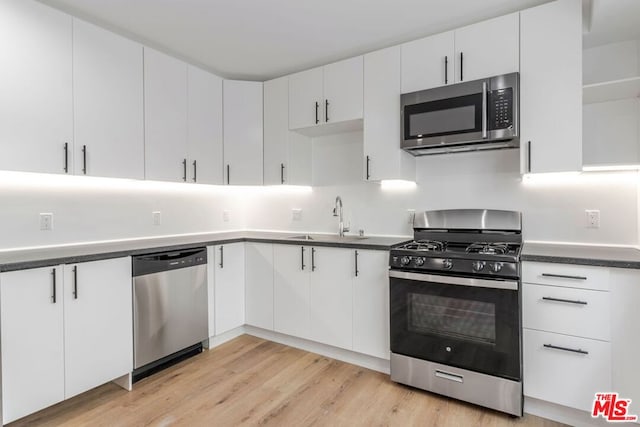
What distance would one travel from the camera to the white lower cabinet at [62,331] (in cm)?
182

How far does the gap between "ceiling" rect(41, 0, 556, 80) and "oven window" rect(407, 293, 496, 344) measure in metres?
1.89

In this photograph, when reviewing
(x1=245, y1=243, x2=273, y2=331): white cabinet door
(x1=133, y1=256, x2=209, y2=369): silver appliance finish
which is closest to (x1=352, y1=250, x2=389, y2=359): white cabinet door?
(x1=245, y1=243, x2=273, y2=331): white cabinet door

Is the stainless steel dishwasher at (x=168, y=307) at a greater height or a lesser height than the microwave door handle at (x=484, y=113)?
lesser

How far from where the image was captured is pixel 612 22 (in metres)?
2.05

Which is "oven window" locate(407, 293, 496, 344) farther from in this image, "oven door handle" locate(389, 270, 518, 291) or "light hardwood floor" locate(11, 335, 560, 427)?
"light hardwood floor" locate(11, 335, 560, 427)

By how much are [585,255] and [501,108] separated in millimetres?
1013

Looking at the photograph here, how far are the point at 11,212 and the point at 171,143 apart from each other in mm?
1166

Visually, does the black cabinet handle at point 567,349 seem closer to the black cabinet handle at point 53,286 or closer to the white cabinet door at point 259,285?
the white cabinet door at point 259,285

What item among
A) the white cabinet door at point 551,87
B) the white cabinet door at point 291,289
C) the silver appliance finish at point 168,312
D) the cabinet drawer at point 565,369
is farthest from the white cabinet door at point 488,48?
the silver appliance finish at point 168,312

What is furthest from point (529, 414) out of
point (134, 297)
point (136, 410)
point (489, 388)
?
point (134, 297)

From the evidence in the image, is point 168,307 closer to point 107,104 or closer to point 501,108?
point 107,104

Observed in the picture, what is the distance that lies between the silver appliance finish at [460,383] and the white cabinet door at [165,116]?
2299mm

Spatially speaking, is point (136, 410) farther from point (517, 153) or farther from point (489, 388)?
point (517, 153)

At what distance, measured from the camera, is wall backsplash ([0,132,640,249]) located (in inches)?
89.7
